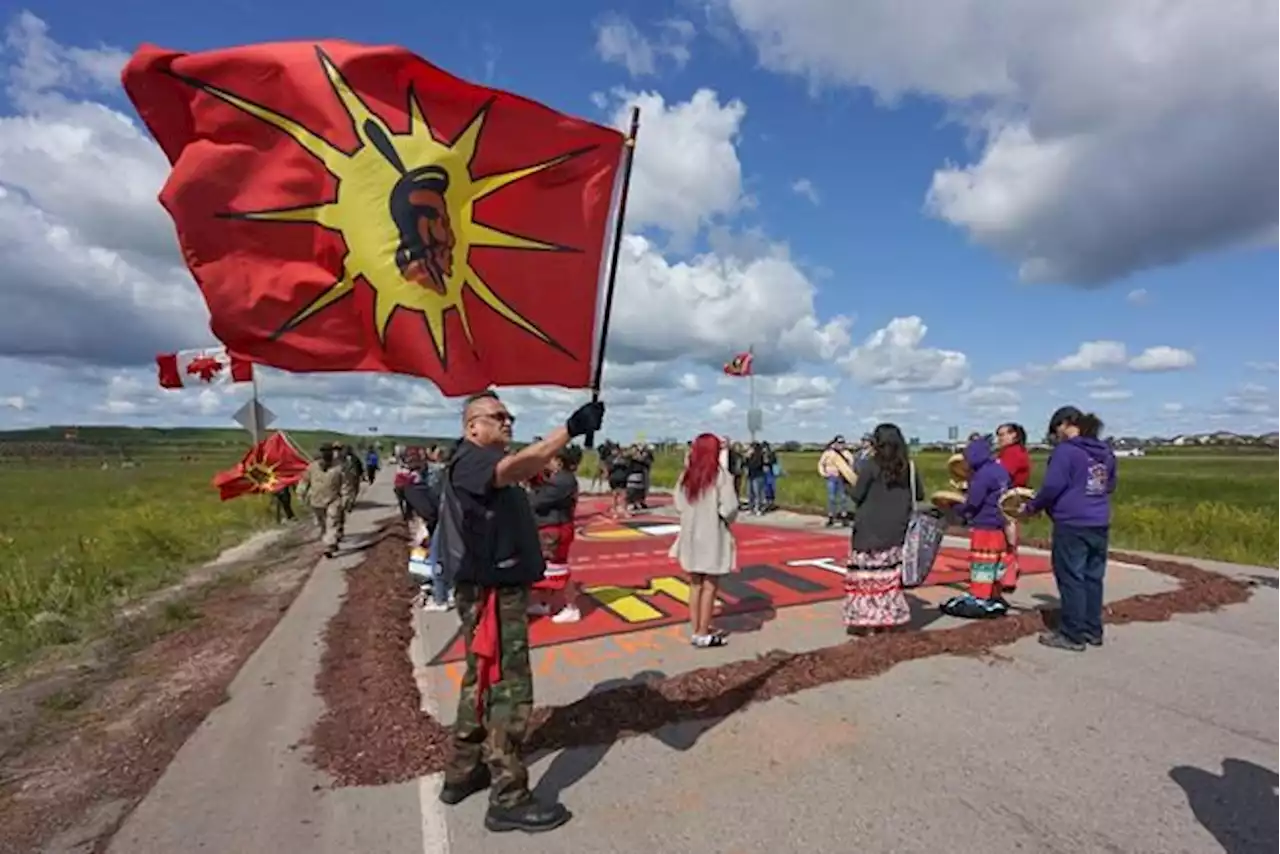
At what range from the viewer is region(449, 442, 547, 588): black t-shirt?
3635 millimetres

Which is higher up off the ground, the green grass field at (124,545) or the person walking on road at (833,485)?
the person walking on road at (833,485)

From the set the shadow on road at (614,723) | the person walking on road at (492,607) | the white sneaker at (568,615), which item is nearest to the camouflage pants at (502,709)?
the person walking on road at (492,607)

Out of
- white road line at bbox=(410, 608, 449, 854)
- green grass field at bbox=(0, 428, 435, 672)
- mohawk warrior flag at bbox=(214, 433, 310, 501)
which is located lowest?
green grass field at bbox=(0, 428, 435, 672)

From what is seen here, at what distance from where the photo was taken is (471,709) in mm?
3811

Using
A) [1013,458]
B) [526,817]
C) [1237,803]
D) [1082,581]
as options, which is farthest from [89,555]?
[1237,803]

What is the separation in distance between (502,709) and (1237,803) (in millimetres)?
3624

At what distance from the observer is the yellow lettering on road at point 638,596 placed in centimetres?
809

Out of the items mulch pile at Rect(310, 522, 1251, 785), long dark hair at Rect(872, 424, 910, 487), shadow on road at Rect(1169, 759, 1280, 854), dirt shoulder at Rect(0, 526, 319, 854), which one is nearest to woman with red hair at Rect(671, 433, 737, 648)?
mulch pile at Rect(310, 522, 1251, 785)

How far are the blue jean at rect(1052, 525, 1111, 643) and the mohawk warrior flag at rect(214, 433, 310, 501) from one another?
489 inches

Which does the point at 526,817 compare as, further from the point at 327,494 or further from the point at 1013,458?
the point at 327,494

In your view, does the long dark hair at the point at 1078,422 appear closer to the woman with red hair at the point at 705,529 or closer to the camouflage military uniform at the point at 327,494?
the woman with red hair at the point at 705,529

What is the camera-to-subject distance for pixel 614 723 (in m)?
4.77

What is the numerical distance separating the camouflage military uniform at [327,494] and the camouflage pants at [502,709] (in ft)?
33.6

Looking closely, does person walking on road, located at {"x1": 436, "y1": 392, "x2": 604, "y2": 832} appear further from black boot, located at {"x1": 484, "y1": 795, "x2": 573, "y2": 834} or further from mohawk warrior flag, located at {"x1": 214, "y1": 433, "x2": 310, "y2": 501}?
mohawk warrior flag, located at {"x1": 214, "y1": 433, "x2": 310, "y2": 501}
